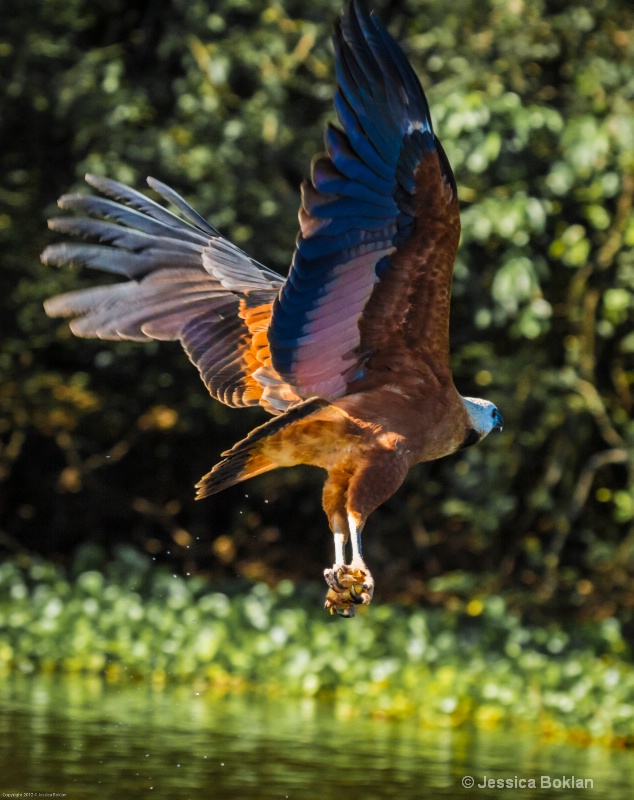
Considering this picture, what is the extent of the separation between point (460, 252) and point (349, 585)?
181 inches

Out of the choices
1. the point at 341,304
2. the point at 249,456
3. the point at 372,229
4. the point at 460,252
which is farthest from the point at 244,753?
the point at 460,252

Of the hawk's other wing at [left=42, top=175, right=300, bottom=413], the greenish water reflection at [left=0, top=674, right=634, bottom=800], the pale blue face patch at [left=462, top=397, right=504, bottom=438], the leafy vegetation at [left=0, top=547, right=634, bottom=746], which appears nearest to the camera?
the pale blue face patch at [left=462, top=397, right=504, bottom=438]

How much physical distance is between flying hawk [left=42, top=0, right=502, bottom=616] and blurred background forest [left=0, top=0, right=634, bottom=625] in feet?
10.3

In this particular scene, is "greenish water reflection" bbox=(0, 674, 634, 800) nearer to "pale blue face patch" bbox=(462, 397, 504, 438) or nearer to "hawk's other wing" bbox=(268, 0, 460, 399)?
"pale blue face patch" bbox=(462, 397, 504, 438)

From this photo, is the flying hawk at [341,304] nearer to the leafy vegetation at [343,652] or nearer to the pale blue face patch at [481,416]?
the pale blue face patch at [481,416]

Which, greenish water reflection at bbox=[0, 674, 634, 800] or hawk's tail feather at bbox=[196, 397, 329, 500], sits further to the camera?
greenish water reflection at bbox=[0, 674, 634, 800]

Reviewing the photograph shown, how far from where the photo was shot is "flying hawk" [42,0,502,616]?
4059 millimetres

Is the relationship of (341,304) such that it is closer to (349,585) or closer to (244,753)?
(349,585)

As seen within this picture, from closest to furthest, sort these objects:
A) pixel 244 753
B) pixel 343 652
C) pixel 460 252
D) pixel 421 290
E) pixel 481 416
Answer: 1. pixel 421 290
2. pixel 481 416
3. pixel 244 753
4. pixel 343 652
5. pixel 460 252

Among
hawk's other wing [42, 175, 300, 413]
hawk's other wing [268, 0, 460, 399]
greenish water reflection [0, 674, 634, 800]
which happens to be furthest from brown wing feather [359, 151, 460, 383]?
greenish water reflection [0, 674, 634, 800]

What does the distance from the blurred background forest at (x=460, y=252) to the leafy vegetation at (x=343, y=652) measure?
636 millimetres

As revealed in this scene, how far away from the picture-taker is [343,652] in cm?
855

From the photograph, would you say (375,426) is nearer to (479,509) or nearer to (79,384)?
(479,509)

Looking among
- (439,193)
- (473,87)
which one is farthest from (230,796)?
(473,87)
